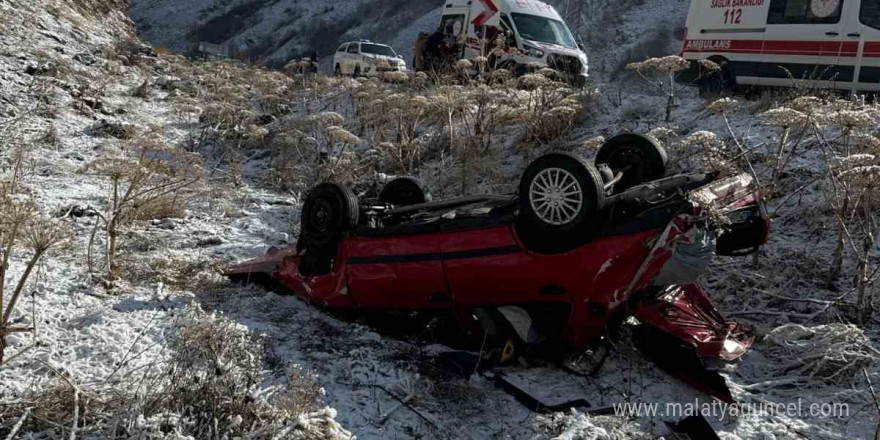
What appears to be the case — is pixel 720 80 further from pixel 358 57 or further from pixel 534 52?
pixel 358 57

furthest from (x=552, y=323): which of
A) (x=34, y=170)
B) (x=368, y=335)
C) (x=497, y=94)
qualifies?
(x=34, y=170)

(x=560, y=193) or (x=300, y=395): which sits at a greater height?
(x=560, y=193)

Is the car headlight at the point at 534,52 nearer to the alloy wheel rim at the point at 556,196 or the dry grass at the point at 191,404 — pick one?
the alloy wheel rim at the point at 556,196

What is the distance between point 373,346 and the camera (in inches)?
167

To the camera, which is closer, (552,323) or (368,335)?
(552,323)

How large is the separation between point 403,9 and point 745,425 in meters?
46.3

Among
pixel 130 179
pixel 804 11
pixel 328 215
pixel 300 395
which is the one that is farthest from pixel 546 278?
pixel 804 11

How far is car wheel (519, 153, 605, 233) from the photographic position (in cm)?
352

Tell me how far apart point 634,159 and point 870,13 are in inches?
274

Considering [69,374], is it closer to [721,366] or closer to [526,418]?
[526,418]

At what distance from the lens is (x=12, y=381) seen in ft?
10.2

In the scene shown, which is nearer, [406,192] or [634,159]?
[634,159]

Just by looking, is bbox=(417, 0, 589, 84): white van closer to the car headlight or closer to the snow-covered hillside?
the car headlight

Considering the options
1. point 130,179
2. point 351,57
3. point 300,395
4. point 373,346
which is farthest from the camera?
point 351,57
